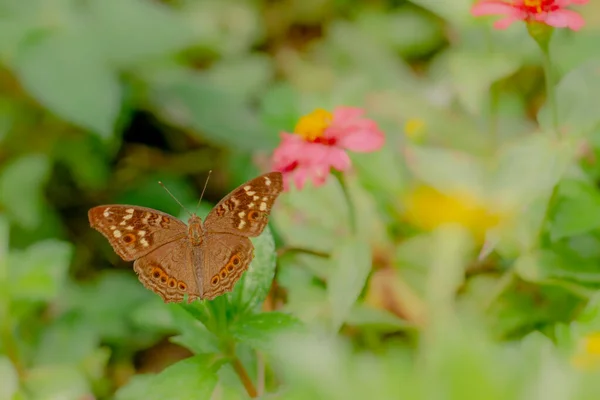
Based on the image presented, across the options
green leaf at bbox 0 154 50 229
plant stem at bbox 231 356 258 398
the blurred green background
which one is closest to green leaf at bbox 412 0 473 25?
the blurred green background

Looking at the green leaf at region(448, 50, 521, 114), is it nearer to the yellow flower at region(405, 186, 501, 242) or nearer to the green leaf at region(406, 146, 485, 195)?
the green leaf at region(406, 146, 485, 195)

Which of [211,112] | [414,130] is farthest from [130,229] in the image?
[211,112]

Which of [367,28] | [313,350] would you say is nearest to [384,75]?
[367,28]

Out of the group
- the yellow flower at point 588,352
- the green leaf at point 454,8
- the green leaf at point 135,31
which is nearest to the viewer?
the yellow flower at point 588,352

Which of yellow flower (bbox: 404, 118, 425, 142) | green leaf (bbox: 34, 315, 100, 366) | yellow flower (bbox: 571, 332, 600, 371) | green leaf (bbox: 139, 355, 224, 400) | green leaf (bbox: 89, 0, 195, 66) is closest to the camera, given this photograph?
yellow flower (bbox: 571, 332, 600, 371)

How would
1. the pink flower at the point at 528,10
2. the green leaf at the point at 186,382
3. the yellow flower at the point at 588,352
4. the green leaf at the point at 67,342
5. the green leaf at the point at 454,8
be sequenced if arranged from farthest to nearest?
the green leaf at the point at 67,342, the green leaf at the point at 454,8, the pink flower at the point at 528,10, the green leaf at the point at 186,382, the yellow flower at the point at 588,352

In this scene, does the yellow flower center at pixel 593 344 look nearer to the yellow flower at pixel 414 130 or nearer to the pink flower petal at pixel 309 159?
the pink flower petal at pixel 309 159

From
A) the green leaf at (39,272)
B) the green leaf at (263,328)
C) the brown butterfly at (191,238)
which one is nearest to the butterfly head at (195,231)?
the brown butterfly at (191,238)

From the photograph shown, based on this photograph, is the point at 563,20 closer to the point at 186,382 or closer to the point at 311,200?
the point at 311,200
